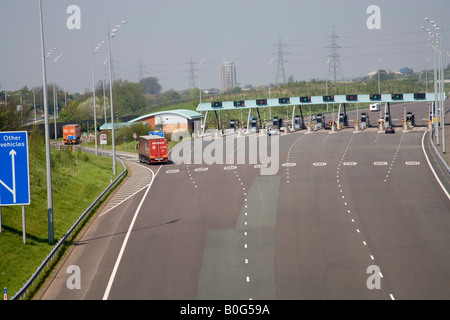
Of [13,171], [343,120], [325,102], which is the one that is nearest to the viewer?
[13,171]

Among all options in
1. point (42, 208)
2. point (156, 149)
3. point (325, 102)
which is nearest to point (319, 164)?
point (156, 149)

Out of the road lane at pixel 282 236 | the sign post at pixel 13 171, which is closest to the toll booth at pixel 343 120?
the road lane at pixel 282 236

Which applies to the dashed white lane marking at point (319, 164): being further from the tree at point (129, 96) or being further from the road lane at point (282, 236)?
the tree at point (129, 96)

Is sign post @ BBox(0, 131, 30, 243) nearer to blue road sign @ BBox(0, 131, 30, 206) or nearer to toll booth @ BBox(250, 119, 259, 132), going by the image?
blue road sign @ BBox(0, 131, 30, 206)

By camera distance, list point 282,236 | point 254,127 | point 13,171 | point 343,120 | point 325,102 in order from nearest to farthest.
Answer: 1. point 13,171
2. point 282,236
3. point 325,102
4. point 343,120
5. point 254,127

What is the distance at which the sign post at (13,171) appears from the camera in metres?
28.2

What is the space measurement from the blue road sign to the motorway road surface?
12.4ft

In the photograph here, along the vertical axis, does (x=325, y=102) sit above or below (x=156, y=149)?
above

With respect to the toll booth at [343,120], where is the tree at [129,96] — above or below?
above

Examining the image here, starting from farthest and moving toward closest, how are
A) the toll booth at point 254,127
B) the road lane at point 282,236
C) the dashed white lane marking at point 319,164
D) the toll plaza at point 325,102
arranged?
the toll booth at point 254,127 → the toll plaza at point 325,102 → the dashed white lane marking at point 319,164 → the road lane at point 282,236

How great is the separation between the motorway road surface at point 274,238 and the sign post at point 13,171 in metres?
3.76

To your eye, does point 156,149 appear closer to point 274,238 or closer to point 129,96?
point 274,238

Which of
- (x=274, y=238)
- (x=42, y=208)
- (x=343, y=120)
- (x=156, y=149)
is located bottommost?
(x=274, y=238)

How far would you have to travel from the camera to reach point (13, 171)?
28234 millimetres
